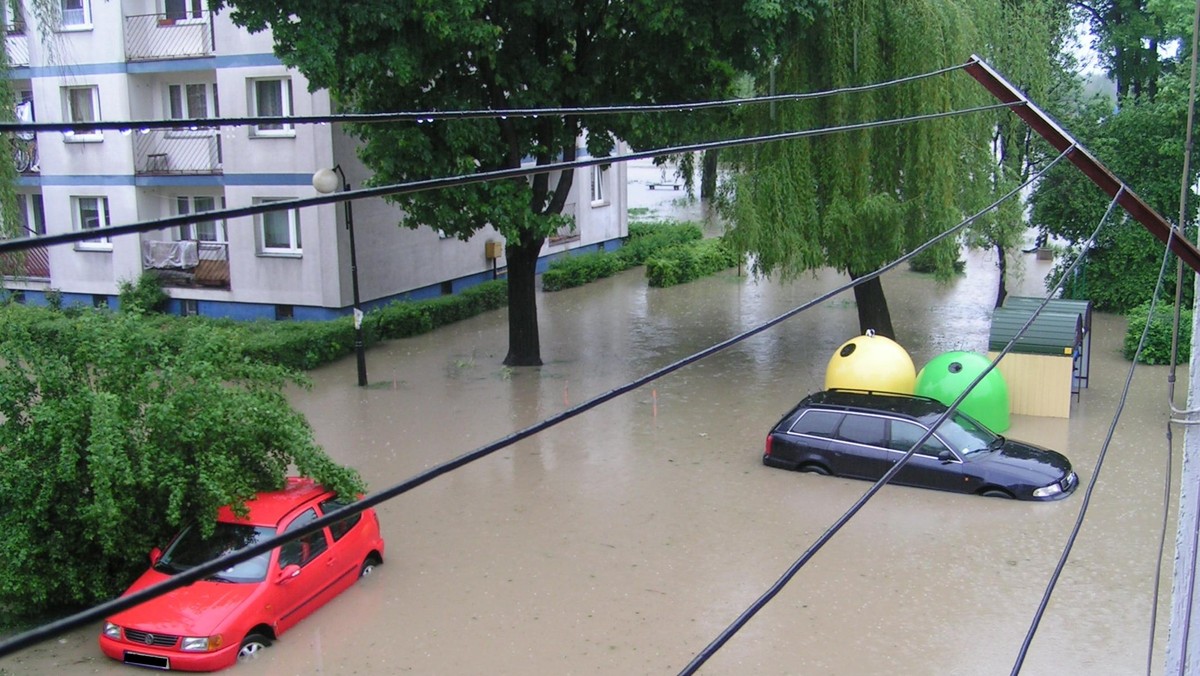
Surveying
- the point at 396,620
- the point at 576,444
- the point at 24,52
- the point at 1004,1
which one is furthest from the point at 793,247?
the point at 24,52

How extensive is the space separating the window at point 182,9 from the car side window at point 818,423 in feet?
56.0

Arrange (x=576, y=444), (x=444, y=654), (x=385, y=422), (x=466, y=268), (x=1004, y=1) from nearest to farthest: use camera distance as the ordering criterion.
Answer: (x=444, y=654)
(x=576, y=444)
(x=385, y=422)
(x=1004, y=1)
(x=466, y=268)

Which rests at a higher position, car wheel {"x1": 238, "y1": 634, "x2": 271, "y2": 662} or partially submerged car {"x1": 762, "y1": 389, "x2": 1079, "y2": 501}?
partially submerged car {"x1": 762, "y1": 389, "x2": 1079, "y2": 501}

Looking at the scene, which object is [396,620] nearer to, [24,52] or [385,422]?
[385,422]

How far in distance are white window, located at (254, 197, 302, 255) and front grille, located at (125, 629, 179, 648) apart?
50.4 ft

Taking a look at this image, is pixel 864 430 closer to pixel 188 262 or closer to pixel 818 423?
pixel 818 423

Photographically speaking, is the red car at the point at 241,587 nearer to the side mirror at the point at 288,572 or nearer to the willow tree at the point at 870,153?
the side mirror at the point at 288,572

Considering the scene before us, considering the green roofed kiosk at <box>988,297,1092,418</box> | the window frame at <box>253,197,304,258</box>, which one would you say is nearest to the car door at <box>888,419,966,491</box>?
the green roofed kiosk at <box>988,297,1092,418</box>

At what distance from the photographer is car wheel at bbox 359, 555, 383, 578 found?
11.8m

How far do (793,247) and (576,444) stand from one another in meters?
5.95

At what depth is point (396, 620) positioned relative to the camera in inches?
424


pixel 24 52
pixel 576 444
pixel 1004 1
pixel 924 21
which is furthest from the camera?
pixel 24 52

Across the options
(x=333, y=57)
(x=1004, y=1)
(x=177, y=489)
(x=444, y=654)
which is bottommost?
(x=444, y=654)

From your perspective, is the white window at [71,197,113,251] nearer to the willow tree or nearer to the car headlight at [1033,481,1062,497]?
the willow tree
